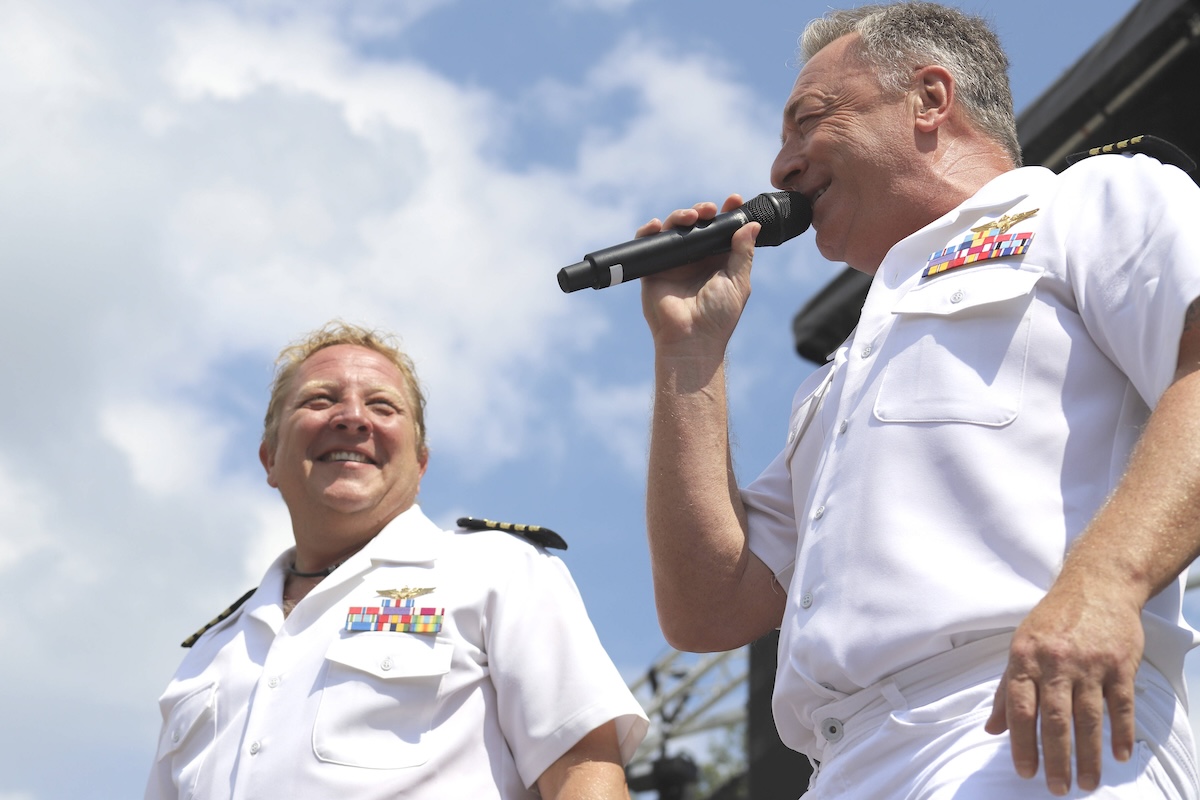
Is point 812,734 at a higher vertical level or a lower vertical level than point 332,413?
lower

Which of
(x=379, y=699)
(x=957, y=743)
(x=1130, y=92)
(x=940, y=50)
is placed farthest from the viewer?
(x=1130, y=92)

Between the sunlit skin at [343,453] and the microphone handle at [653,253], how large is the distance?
3.80 feet

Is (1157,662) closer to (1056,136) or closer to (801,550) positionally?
(801,550)

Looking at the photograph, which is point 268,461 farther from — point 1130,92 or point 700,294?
point 1130,92

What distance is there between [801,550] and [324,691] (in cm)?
120

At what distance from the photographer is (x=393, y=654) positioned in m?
2.88

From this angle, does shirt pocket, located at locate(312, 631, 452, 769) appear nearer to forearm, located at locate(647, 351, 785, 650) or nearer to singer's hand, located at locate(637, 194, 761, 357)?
forearm, located at locate(647, 351, 785, 650)

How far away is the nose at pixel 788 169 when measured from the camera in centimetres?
261

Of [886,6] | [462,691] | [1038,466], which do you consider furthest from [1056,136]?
[1038,466]

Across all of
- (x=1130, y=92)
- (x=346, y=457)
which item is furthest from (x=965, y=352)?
(x=1130, y=92)

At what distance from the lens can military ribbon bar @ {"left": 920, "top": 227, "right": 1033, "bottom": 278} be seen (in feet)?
6.83

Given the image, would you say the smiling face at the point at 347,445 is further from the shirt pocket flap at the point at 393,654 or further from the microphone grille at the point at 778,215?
the microphone grille at the point at 778,215

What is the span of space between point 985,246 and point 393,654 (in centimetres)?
140

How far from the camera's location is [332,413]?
11.5 ft
